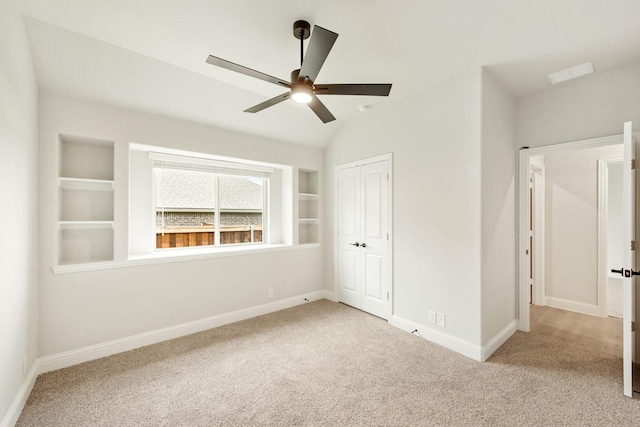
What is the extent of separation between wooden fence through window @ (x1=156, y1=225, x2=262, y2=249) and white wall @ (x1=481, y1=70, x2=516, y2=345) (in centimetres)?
315

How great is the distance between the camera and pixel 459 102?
2803 millimetres

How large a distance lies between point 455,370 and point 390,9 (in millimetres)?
2975

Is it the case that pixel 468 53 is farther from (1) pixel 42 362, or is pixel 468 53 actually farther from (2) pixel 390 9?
(1) pixel 42 362

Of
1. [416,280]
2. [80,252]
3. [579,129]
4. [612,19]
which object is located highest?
[612,19]

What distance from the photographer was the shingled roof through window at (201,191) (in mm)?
3486

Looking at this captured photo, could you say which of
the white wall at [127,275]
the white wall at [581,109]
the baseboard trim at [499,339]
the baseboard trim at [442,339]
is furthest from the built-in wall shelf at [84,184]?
the white wall at [581,109]

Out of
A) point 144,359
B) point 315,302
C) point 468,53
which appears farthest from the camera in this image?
point 315,302

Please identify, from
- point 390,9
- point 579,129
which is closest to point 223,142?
point 390,9

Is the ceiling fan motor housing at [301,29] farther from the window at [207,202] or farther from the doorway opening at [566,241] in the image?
the doorway opening at [566,241]

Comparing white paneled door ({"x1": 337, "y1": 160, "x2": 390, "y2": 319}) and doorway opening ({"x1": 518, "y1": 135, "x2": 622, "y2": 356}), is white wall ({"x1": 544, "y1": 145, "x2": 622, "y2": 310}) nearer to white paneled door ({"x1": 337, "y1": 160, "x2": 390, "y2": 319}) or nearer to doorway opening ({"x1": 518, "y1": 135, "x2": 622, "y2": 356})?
doorway opening ({"x1": 518, "y1": 135, "x2": 622, "y2": 356})

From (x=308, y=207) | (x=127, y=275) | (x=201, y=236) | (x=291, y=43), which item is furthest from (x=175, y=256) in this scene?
(x=291, y=43)

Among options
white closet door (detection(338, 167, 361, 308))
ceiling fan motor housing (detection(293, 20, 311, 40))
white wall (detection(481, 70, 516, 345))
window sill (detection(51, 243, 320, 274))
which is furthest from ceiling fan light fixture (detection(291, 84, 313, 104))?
window sill (detection(51, 243, 320, 274))

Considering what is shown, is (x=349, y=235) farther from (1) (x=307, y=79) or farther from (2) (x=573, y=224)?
(2) (x=573, y=224)

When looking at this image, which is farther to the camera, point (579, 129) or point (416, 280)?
point (416, 280)
